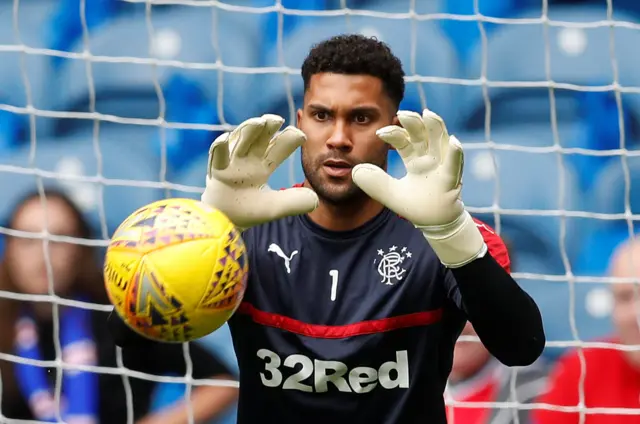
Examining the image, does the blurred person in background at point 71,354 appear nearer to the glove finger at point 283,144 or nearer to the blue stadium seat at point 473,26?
the glove finger at point 283,144

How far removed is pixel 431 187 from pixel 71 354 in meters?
2.03

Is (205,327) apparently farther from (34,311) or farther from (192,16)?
(192,16)

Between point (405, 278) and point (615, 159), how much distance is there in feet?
6.65

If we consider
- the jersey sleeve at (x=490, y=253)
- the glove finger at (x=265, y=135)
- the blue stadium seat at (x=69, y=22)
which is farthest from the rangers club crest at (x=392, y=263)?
the blue stadium seat at (x=69, y=22)

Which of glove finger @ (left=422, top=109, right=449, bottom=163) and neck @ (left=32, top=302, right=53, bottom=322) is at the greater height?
glove finger @ (left=422, top=109, right=449, bottom=163)

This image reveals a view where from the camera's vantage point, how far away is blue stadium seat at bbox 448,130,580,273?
384 cm

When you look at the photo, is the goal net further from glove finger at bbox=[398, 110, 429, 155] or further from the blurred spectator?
glove finger at bbox=[398, 110, 429, 155]

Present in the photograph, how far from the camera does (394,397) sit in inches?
86.2

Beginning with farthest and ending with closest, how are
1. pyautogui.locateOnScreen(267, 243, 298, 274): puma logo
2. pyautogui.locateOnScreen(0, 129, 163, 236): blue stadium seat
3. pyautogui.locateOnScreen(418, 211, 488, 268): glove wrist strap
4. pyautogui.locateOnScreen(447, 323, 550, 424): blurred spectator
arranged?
pyautogui.locateOnScreen(0, 129, 163, 236): blue stadium seat, pyautogui.locateOnScreen(447, 323, 550, 424): blurred spectator, pyautogui.locateOnScreen(267, 243, 298, 274): puma logo, pyautogui.locateOnScreen(418, 211, 488, 268): glove wrist strap

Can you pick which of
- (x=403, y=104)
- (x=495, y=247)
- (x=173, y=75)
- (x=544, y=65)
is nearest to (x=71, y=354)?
(x=173, y=75)

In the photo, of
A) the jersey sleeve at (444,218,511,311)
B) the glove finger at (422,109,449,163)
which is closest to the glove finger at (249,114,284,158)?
the glove finger at (422,109,449,163)

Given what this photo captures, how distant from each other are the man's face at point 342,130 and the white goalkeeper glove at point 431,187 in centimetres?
12

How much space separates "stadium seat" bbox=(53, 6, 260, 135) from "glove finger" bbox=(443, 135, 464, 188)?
210cm

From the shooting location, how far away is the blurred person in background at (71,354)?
3.59 metres
